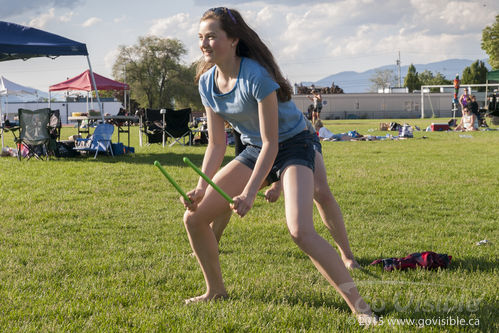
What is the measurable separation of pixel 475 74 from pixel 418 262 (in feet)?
267

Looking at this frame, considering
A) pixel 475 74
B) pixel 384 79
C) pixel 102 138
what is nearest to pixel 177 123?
pixel 102 138

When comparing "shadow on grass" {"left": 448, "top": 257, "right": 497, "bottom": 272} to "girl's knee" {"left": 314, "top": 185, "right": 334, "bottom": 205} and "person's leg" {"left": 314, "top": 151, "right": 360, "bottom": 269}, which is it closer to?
"person's leg" {"left": 314, "top": 151, "right": 360, "bottom": 269}

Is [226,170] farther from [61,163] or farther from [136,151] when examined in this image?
[136,151]

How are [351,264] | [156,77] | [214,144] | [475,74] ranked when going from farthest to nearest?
[475,74] → [156,77] → [351,264] → [214,144]

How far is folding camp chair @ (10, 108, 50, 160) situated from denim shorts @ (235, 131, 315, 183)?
9642 mm

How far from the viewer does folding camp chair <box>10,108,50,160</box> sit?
466 inches

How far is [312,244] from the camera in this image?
2.74 m

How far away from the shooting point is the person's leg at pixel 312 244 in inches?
107

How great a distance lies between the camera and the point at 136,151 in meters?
14.0

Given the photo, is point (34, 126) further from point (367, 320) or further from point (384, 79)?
point (384, 79)

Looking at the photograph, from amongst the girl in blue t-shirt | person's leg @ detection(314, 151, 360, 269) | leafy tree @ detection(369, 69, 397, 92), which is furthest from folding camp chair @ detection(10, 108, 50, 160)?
leafy tree @ detection(369, 69, 397, 92)

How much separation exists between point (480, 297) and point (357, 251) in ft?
4.22

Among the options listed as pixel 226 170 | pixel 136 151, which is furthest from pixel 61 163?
pixel 226 170

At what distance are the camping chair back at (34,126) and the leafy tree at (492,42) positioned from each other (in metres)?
56.1
